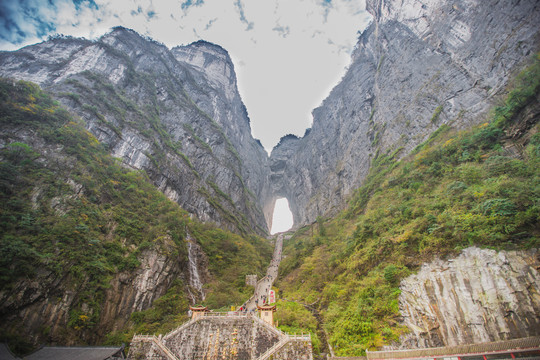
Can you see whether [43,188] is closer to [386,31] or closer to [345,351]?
[345,351]

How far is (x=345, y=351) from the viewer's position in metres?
10.8

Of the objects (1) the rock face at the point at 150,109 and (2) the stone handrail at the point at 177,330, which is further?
(1) the rock face at the point at 150,109

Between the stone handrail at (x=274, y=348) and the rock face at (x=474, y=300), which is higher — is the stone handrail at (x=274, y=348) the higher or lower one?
the lower one

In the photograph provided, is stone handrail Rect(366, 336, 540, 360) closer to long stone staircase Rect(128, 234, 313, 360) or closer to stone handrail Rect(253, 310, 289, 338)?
long stone staircase Rect(128, 234, 313, 360)

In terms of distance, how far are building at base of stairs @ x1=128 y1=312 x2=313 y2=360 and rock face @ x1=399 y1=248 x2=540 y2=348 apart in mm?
5305

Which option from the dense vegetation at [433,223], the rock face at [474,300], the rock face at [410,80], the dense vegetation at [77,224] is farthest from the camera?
the rock face at [410,80]

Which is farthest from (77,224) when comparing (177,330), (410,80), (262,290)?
(410,80)

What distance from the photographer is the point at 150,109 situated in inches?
1651

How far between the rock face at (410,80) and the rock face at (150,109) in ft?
76.9

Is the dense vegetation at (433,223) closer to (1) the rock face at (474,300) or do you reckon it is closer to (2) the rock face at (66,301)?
(1) the rock face at (474,300)

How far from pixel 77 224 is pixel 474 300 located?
866 inches

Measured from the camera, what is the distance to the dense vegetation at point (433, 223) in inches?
399

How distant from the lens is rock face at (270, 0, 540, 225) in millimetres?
21266

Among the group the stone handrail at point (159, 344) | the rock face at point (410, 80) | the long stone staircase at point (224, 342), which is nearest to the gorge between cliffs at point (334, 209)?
the rock face at point (410, 80)
